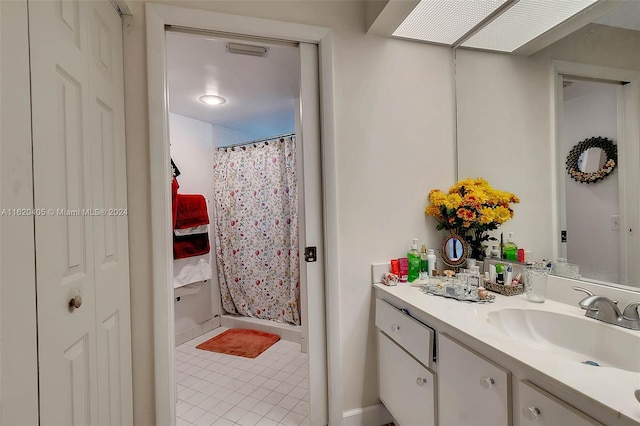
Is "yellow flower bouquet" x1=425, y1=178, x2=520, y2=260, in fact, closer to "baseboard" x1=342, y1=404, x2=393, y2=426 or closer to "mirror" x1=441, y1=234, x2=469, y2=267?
"mirror" x1=441, y1=234, x2=469, y2=267

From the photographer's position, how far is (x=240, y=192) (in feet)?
9.77

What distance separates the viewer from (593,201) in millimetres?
1100

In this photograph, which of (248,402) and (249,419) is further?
(248,402)

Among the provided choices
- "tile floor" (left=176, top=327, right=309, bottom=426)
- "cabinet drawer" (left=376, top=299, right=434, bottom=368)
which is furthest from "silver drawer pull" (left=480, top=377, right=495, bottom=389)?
"tile floor" (left=176, top=327, right=309, bottom=426)

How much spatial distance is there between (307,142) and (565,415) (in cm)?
132

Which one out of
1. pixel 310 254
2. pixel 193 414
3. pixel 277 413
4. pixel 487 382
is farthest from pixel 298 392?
pixel 487 382

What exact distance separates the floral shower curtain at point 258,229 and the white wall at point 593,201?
197 cm

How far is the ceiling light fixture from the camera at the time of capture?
2363 millimetres

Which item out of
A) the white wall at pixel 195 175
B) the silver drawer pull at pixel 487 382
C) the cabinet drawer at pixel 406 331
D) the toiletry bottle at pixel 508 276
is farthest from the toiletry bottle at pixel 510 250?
the white wall at pixel 195 175

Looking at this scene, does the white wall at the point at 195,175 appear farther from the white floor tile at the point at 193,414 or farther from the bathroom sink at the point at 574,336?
the bathroom sink at the point at 574,336

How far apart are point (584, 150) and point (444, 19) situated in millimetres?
907

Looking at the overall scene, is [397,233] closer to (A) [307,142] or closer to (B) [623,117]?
(A) [307,142]

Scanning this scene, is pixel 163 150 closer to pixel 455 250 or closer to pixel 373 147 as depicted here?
pixel 373 147

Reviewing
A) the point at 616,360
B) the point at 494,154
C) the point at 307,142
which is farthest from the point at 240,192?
the point at 616,360
